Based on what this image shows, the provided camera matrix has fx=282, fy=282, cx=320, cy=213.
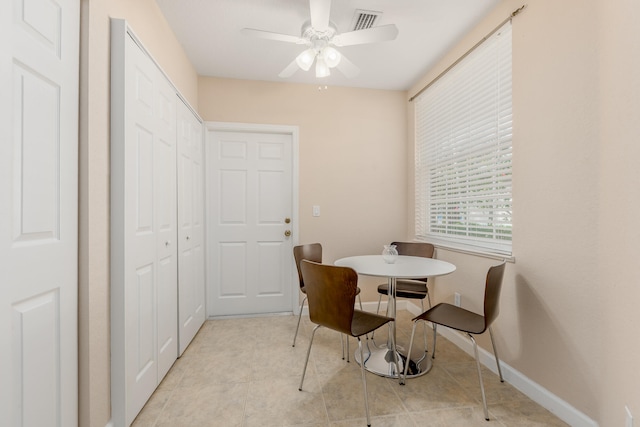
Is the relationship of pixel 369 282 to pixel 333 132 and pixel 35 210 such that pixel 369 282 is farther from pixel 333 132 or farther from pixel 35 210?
pixel 35 210

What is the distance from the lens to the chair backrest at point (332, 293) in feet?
5.00

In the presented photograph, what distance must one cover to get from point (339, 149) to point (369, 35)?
145cm

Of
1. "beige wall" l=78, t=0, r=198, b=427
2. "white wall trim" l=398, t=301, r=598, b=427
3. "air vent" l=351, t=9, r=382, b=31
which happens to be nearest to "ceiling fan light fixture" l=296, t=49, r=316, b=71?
"air vent" l=351, t=9, r=382, b=31

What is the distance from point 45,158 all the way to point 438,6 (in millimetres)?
2419

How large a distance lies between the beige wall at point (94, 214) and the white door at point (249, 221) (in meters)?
1.65

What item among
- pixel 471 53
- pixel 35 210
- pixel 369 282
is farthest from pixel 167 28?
pixel 369 282

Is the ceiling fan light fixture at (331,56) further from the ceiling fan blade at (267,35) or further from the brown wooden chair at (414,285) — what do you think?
the brown wooden chair at (414,285)

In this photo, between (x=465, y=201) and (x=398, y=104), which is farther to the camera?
(x=398, y=104)

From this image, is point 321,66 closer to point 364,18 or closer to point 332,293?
point 364,18

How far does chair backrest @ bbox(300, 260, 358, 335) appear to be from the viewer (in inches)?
60.0

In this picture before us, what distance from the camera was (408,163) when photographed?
11.0 feet

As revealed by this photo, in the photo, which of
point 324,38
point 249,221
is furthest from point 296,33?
point 249,221

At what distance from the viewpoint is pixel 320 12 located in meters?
1.69

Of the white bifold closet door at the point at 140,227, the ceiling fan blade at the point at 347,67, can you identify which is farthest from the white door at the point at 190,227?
the ceiling fan blade at the point at 347,67
